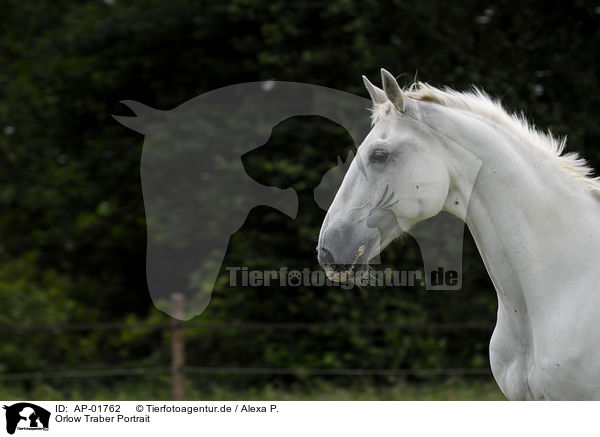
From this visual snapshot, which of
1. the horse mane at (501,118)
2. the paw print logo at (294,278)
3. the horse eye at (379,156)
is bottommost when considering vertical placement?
the horse eye at (379,156)

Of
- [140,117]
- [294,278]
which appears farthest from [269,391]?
[140,117]

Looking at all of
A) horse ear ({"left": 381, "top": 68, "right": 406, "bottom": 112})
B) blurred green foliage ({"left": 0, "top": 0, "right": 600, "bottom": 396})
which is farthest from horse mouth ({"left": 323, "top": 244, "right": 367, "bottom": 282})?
blurred green foliage ({"left": 0, "top": 0, "right": 600, "bottom": 396})

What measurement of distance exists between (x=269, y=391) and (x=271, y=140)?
8.34 ft

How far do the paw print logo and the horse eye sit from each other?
455cm

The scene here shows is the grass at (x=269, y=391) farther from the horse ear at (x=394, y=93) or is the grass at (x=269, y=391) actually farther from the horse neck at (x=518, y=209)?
the horse ear at (x=394, y=93)

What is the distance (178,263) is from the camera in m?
7.09

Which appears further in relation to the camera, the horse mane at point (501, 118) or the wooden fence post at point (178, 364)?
the wooden fence post at point (178, 364)

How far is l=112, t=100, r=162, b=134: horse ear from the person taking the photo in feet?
23.5

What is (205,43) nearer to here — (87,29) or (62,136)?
(87,29)

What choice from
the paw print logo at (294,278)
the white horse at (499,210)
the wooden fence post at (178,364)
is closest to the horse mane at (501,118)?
the white horse at (499,210)

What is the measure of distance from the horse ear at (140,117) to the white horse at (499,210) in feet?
16.2

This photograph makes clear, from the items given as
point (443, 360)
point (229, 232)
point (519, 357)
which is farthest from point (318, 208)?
point (519, 357)
